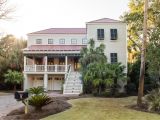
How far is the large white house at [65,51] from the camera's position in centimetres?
3572

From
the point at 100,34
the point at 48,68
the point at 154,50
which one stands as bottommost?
the point at 48,68

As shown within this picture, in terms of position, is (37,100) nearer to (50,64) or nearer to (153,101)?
(153,101)

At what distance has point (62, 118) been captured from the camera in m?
16.8

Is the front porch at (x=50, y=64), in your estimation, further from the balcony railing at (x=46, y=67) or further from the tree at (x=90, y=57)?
the tree at (x=90, y=57)

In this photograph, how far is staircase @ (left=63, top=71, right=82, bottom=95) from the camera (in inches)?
1321

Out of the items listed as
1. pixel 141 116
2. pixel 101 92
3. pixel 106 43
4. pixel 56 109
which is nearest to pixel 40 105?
pixel 56 109

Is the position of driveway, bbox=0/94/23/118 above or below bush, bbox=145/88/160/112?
below

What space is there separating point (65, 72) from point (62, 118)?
890 inches

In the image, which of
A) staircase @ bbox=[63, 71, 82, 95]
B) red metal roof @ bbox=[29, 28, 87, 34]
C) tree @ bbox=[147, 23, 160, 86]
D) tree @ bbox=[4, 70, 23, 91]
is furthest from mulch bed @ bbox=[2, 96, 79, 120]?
red metal roof @ bbox=[29, 28, 87, 34]

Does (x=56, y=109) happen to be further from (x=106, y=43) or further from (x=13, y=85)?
(x=13, y=85)

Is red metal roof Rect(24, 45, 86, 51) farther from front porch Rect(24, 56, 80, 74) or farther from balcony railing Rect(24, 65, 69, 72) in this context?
balcony railing Rect(24, 65, 69, 72)

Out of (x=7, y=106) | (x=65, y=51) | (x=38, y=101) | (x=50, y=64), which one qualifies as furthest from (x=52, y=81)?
(x=38, y=101)

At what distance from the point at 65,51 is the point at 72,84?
5963mm

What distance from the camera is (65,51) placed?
39.8 meters
